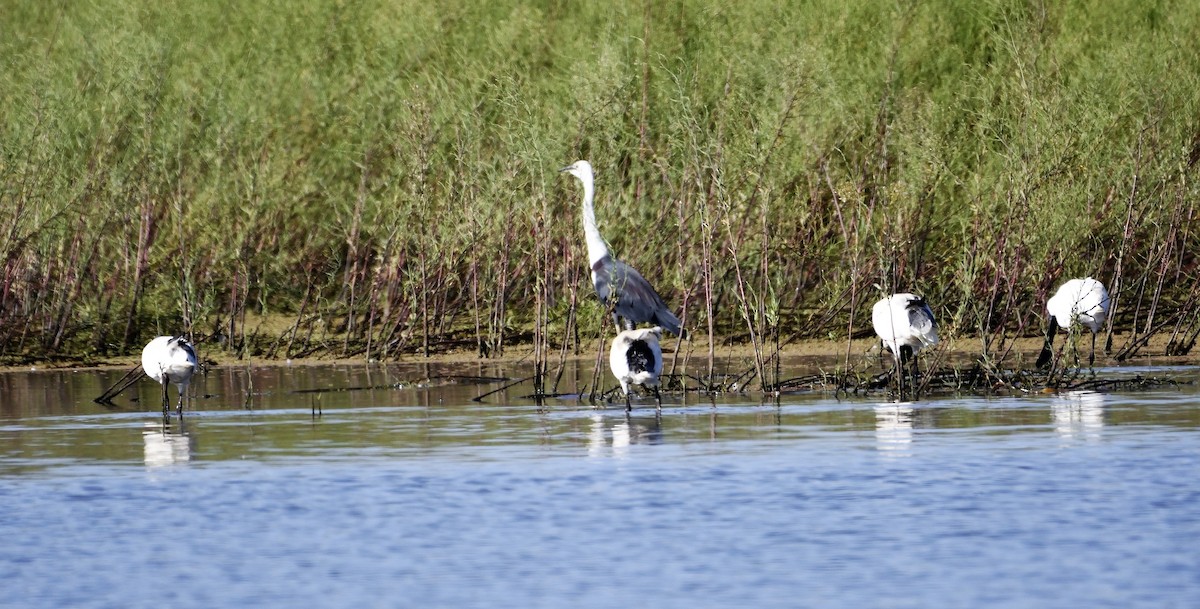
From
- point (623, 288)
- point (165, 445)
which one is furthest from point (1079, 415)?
point (165, 445)

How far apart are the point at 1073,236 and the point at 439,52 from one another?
7277 mm

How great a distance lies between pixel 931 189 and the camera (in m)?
17.2

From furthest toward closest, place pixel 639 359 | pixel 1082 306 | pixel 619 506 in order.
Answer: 1. pixel 1082 306
2. pixel 639 359
3. pixel 619 506

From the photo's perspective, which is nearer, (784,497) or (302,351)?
(784,497)

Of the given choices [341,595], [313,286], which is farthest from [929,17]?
[341,595]

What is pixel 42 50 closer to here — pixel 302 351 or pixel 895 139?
pixel 302 351

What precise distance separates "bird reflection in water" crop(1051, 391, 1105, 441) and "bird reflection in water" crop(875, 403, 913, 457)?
0.82 metres

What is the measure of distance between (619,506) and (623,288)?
6.01 m

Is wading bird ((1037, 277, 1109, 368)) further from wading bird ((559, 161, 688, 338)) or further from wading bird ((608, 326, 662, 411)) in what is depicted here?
wading bird ((608, 326, 662, 411))

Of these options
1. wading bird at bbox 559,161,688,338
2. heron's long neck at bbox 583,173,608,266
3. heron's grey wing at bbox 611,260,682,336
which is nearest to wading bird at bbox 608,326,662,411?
wading bird at bbox 559,161,688,338

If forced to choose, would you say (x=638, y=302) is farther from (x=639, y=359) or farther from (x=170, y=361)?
(x=170, y=361)

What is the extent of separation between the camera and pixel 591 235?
51.8 feet

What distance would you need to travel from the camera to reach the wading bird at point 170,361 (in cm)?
1299

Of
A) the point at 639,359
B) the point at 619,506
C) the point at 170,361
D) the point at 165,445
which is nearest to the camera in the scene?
the point at 619,506
